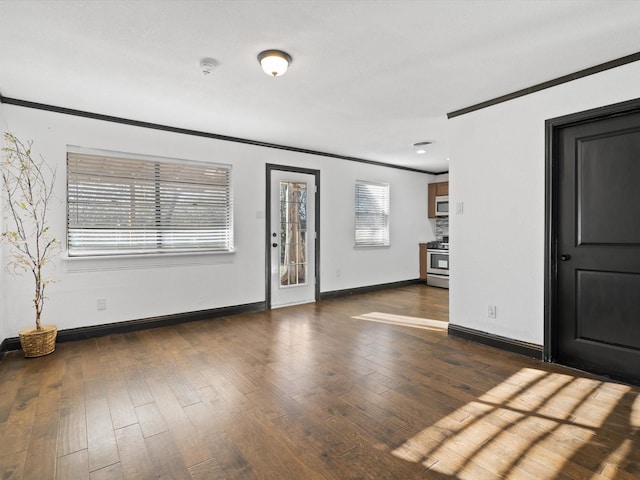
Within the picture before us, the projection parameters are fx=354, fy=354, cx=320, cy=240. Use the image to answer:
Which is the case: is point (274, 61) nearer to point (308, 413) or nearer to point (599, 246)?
point (308, 413)

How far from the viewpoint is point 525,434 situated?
6.70 ft

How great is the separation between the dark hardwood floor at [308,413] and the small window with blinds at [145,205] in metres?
1.19

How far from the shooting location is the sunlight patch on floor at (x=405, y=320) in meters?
4.33

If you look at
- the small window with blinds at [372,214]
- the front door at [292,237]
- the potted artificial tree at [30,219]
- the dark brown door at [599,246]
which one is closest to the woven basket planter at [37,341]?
the potted artificial tree at [30,219]

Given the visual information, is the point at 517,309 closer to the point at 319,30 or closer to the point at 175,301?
the point at 319,30

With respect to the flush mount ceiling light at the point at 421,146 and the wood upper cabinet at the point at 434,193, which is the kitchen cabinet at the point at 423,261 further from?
the flush mount ceiling light at the point at 421,146

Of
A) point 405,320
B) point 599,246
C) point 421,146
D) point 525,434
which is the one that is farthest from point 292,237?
point 525,434

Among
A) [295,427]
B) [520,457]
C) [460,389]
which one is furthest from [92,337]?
[520,457]

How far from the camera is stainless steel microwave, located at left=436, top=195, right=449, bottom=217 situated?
736 cm

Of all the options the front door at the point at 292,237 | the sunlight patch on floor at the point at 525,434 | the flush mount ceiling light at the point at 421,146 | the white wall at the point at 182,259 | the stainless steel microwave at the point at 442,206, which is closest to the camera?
the sunlight patch on floor at the point at 525,434

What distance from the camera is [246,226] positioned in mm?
5047

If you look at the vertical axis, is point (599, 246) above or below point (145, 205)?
below

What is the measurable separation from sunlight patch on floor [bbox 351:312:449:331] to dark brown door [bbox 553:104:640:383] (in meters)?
1.37

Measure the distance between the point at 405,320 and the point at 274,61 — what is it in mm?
3442
